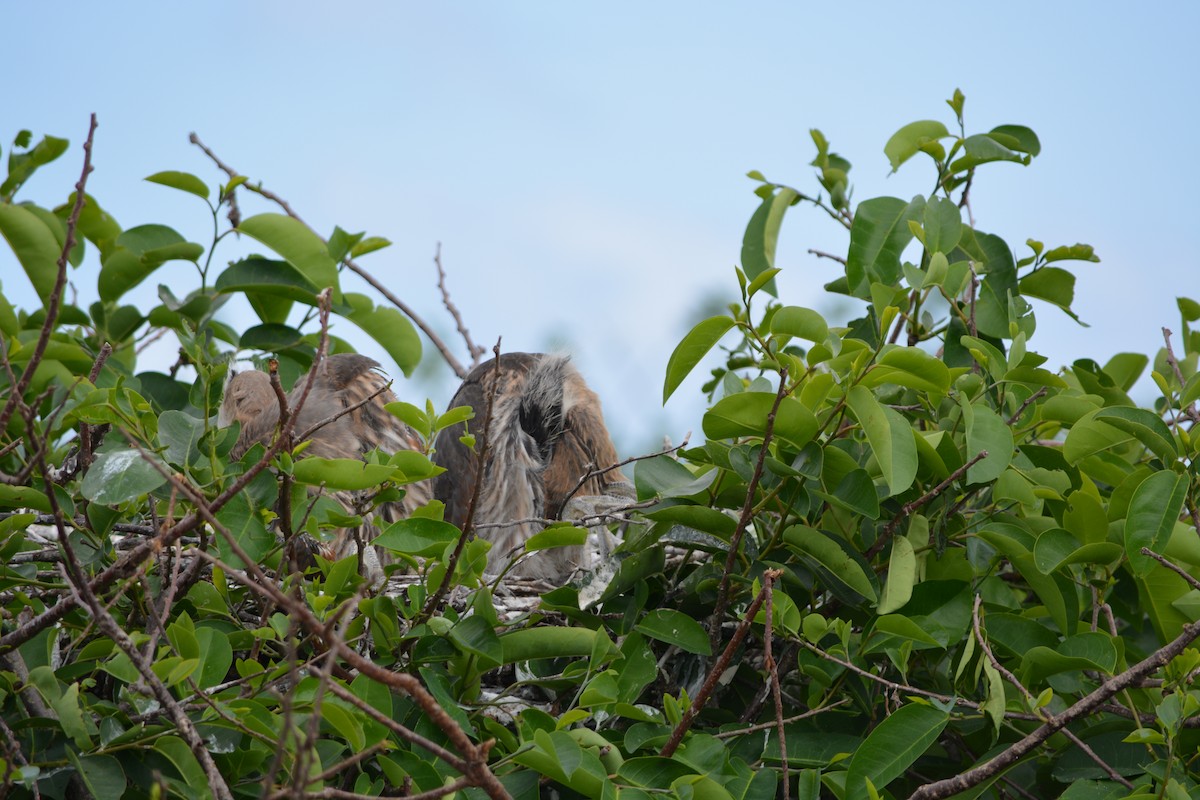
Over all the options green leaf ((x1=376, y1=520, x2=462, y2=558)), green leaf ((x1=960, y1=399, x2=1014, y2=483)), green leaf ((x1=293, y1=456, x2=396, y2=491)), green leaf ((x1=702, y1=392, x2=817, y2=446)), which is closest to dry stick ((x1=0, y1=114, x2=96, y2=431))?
green leaf ((x1=293, y1=456, x2=396, y2=491))

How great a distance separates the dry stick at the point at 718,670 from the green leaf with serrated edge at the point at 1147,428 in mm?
718

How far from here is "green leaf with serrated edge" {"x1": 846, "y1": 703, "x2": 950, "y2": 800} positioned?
178cm

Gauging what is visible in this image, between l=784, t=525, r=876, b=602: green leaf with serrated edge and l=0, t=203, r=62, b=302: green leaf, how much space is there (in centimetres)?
177

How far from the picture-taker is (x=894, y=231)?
8.05ft

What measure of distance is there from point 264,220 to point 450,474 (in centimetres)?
146

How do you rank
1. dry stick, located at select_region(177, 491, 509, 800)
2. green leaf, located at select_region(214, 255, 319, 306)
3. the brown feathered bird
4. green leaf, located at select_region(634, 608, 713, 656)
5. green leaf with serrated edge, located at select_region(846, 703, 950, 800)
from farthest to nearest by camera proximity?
the brown feathered bird
green leaf, located at select_region(214, 255, 319, 306)
green leaf, located at select_region(634, 608, 713, 656)
green leaf with serrated edge, located at select_region(846, 703, 950, 800)
dry stick, located at select_region(177, 491, 509, 800)

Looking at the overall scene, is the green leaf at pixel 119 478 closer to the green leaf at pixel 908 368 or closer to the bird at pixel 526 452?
the green leaf at pixel 908 368

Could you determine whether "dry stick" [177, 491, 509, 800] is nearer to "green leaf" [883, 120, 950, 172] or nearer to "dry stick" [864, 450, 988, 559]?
"dry stick" [864, 450, 988, 559]

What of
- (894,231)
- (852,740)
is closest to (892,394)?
(894,231)

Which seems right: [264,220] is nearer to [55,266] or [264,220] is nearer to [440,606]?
[55,266]

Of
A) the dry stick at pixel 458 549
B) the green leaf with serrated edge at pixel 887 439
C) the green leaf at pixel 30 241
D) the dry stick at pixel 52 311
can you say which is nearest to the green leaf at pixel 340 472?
the dry stick at pixel 458 549

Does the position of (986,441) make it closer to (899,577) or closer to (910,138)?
(899,577)

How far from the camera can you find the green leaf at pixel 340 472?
1845 mm

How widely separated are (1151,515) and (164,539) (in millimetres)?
1580
